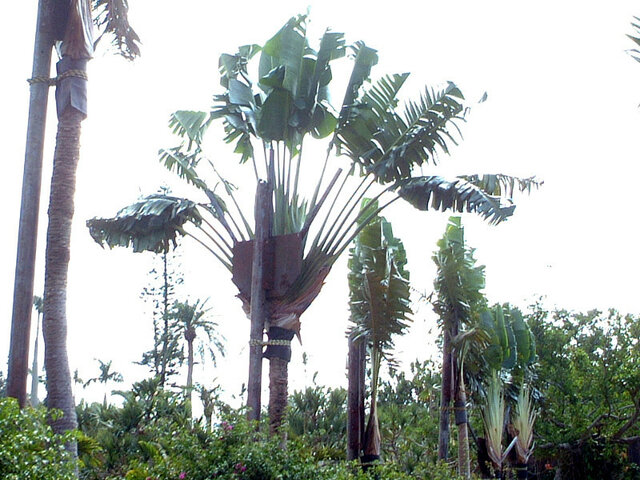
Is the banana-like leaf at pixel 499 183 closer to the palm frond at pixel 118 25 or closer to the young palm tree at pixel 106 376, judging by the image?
the palm frond at pixel 118 25

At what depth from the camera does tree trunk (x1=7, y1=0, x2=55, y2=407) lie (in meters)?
7.96

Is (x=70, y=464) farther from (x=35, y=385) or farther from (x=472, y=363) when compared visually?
(x=35, y=385)

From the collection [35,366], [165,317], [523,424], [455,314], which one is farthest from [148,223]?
[35,366]

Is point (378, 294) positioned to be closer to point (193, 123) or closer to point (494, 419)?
point (193, 123)

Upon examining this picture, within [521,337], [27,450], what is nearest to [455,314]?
[521,337]

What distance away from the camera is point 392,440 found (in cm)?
2034

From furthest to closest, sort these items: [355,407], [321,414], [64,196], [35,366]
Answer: [35,366], [321,414], [355,407], [64,196]

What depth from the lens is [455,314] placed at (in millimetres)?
15156

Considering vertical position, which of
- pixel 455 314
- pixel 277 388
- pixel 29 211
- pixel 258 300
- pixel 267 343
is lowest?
pixel 277 388

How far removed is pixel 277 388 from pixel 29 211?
13.3 feet

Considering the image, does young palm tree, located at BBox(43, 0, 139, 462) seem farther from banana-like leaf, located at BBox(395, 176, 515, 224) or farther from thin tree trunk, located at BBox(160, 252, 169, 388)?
thin tree trunk, located at BBox(160, 252, 169, 388)

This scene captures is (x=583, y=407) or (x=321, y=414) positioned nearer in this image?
(x=321, y=414)

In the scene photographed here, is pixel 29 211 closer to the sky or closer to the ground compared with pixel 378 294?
closer to the sky

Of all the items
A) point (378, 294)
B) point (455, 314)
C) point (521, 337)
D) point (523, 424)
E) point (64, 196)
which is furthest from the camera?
point (521, 337)
